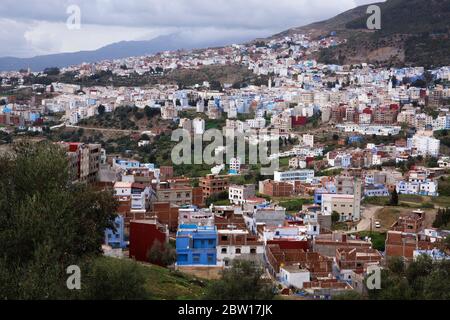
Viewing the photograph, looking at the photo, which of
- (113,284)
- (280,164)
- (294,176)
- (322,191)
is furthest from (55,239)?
(280,164)

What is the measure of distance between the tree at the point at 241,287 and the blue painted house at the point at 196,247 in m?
5.61

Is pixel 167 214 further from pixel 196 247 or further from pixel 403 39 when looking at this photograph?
pixel 403 39

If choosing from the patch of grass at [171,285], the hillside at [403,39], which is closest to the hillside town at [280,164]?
the patch of grass at [171,285]

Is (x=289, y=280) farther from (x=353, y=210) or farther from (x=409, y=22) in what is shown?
(x=409, y=22)

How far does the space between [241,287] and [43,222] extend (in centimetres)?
263

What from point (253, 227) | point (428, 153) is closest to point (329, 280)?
point (253, 227)

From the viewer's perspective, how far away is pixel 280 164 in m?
30.8

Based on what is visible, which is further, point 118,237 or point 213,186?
point 213,186

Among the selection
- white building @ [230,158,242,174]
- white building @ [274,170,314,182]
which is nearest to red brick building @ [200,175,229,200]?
white building @ [274,170,314,182]

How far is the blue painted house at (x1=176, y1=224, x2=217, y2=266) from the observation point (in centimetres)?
1346

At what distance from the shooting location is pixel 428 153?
1192 inches

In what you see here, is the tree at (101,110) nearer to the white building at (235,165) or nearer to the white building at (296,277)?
the white building at (235,165)
